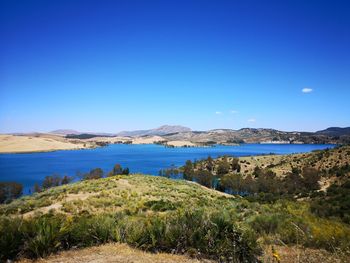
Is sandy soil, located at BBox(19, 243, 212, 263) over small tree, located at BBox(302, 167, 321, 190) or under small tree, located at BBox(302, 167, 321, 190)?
over

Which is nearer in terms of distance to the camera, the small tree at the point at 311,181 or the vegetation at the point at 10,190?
the small tree at the point at 311,181

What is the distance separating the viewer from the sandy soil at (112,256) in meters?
6.06

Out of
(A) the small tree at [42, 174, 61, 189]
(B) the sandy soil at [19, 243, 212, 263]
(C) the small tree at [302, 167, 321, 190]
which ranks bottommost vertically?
(A) the small tree at [42, 174, 61, 189]

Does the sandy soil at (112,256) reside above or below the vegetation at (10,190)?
above

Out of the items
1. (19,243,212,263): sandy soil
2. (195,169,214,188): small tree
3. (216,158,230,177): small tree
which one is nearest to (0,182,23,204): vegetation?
(195,169,214,188): small tree

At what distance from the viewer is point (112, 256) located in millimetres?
6281

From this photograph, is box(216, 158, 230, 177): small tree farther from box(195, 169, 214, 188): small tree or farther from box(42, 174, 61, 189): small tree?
box(42, 174, 61, 189): small tree

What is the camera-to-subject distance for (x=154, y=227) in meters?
7.46

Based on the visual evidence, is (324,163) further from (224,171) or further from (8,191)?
(8,191)

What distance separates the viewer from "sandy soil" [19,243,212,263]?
6.06 meters

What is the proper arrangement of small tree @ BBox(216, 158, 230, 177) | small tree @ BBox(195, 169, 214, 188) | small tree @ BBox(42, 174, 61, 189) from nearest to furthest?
small tree @ BBox(42, 174, 61, 189)
small tree @ BBox(195, 169, 214, 188)
small tree @ BBox(216, 158, 230, 177)

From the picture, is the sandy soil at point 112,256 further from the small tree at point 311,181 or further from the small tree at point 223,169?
the small tree at point 223,169

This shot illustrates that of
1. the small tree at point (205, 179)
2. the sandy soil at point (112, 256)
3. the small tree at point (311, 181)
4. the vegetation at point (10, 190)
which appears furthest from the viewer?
the small tree at point (205, 179)

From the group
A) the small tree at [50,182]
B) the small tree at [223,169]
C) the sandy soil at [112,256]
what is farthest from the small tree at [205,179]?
the sandy soil at [112,256]
